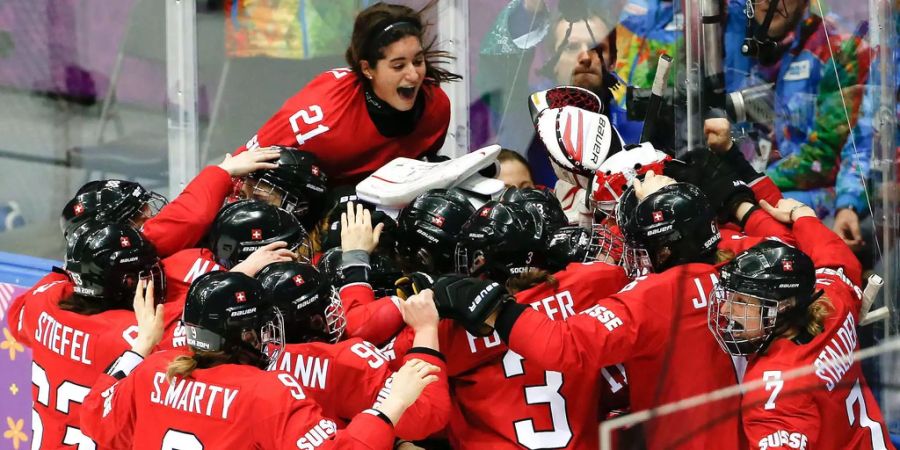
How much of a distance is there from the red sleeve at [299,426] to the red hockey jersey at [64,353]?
31.5 inches

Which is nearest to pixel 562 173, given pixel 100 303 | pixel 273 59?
pixel 100 303

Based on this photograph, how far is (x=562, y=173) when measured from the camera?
4.35m

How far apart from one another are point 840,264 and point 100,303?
2135 millimetres

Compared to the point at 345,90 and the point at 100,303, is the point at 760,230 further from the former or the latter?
the point at 100,303

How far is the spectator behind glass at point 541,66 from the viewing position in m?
4.81

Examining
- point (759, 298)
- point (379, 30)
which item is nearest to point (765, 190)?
point (759, 298)

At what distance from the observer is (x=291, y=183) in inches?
166

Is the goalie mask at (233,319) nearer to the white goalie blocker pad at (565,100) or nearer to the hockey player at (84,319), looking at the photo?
the hockey player at (84,319)

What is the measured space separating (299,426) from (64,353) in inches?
44.9

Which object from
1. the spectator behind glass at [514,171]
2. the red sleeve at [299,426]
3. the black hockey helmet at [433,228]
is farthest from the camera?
the spectator behind glass at [514,171]

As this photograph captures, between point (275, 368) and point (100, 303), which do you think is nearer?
point (275, 368)

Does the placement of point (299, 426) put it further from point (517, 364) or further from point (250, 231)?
point (250, 231)

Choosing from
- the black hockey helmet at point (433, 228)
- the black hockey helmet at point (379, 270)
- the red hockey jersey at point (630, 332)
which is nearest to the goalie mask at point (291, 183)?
the black hockey helmet at point (379, 270)

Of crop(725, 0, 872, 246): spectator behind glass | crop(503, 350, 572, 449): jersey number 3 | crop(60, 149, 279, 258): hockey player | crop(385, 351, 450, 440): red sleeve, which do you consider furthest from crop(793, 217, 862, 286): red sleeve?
crop(60, 149, 279, 258): hockey player
